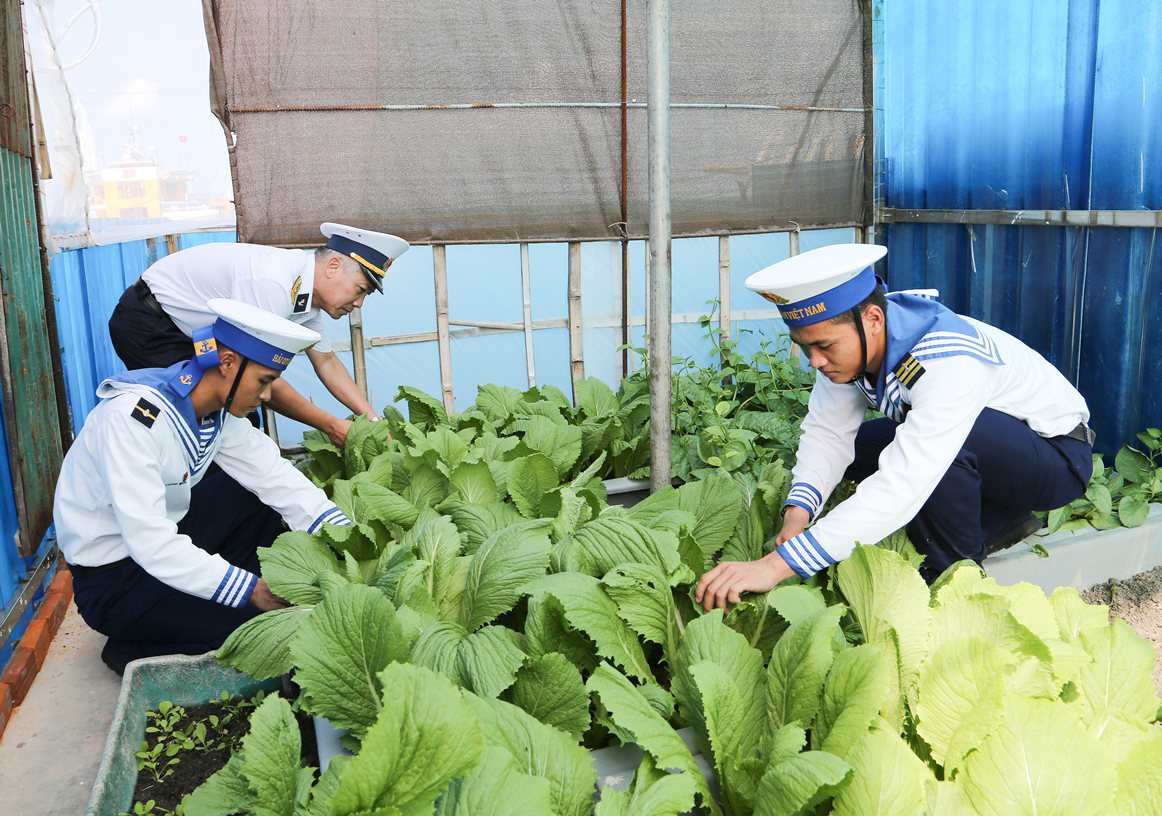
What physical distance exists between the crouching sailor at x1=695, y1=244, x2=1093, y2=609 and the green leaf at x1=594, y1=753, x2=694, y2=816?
0.55m

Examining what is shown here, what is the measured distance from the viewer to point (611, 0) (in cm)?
388

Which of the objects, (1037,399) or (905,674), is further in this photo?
(1037,399)

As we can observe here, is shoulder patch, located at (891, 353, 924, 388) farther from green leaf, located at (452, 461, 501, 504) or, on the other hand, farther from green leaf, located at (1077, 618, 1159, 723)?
green leaf, located at (452, 461, 501, 504)

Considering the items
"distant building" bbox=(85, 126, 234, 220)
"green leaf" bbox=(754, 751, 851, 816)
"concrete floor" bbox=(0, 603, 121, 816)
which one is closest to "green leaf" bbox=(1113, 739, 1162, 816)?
"green leaf" bbox=(754, 751, 851, 816)

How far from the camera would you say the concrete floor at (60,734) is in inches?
72.2

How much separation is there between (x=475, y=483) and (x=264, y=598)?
60 centimetres

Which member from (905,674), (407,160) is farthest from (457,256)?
(905,674)

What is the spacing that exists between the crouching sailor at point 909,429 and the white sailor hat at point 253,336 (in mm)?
1046

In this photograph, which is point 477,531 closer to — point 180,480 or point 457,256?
point 180,480

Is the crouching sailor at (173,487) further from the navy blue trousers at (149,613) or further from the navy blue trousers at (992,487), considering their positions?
the navy blue trousers at (992,487)

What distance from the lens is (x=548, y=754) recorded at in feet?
4.02

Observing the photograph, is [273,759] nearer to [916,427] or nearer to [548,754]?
[548,754]

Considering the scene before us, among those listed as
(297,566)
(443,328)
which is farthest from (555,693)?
(443,328)

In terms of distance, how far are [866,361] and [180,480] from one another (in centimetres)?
172
